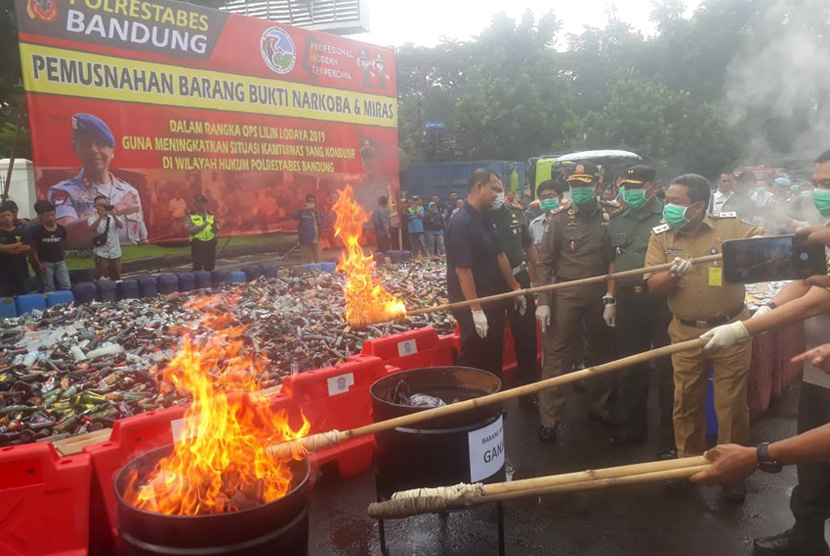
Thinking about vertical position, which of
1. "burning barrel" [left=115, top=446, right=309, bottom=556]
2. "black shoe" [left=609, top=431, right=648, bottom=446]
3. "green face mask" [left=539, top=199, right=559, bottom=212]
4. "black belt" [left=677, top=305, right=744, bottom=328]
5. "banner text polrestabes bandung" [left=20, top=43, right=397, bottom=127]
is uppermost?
"banner text polrestabes bandung" [left=20, top=43, right=397, bottom=127]

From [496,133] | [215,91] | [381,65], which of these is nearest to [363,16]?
[381,65]

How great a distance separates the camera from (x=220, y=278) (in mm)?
13352

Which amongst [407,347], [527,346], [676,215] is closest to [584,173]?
[676,215]

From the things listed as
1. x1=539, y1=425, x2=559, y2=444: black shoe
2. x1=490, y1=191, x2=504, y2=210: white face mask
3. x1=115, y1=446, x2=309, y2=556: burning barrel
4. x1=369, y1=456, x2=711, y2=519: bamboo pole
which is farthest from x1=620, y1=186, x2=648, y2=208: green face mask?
x1=115, y1=446, x2=309, y2=556: burning barrel

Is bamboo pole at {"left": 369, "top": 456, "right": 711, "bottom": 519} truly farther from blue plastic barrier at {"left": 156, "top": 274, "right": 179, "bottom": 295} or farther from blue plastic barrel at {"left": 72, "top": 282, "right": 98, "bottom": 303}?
blue plastic barrier at {"left": 156, "top": 274, "right": 179, "bottom": 295}

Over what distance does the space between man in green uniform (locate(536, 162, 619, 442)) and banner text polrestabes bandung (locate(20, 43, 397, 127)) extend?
11.3 metres

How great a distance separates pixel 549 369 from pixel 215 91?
41.6 feet

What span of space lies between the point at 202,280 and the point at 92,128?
4015 mm

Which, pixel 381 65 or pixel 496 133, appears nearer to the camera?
pixel 381 65

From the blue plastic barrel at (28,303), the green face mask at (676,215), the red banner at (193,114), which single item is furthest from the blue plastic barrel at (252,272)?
the green face mask at (676,215)

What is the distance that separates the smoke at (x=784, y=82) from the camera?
59.4ft

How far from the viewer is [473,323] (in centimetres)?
580

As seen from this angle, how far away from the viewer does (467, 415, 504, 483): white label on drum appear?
12.0 ft

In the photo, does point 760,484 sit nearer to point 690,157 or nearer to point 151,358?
point 151,358
